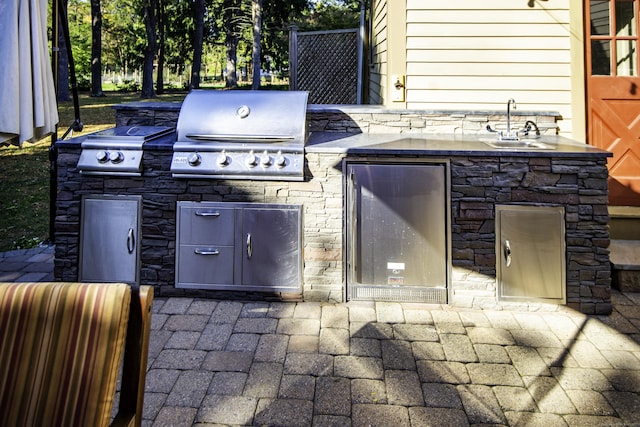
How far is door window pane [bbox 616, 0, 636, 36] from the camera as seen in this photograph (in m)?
3.79

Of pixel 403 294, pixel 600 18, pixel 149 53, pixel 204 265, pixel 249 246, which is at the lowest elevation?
pixel 403 294

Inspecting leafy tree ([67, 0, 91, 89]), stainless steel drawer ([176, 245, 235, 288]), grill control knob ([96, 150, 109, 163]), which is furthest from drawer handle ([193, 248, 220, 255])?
leafy tree ([67, 0, 91, 89])

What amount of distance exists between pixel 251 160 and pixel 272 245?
1.89ft

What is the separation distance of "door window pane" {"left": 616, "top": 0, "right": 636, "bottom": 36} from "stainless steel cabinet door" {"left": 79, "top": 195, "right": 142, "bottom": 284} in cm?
421

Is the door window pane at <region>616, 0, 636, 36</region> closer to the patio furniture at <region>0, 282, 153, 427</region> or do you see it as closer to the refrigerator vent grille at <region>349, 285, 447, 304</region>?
the refrigerator vent grille at <region>349, 285, 447, 304</region>

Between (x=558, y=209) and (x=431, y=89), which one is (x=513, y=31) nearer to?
(x=431, y=89)

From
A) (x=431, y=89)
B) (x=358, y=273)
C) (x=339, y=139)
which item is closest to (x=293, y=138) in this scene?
(x=339, y=139)

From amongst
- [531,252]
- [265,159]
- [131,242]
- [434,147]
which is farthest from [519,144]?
[131,242]

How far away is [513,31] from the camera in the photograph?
373 centimetres

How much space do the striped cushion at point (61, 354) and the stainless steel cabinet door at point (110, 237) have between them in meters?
1.91

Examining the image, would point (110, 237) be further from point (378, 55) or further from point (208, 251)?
point (378, 55)

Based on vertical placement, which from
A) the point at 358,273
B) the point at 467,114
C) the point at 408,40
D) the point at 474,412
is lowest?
the point at 474,412

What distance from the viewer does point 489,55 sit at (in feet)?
12.4

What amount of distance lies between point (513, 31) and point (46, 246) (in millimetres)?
4573
